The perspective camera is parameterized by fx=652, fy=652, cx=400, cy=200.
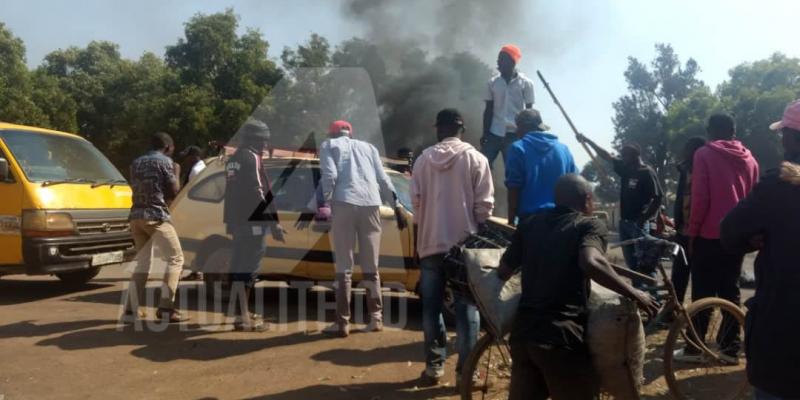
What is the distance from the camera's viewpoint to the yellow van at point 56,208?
6910 millimetres

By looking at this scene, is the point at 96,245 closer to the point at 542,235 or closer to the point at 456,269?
the point at 456,269

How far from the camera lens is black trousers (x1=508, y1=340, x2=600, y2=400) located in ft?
9.29

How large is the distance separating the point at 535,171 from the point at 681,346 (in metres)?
1.46

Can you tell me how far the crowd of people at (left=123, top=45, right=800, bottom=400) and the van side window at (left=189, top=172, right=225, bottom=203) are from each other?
824 mm

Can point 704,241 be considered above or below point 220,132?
below

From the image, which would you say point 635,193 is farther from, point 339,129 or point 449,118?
point 339,129

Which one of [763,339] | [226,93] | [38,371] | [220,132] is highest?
[226,93]

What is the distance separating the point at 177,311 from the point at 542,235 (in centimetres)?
476

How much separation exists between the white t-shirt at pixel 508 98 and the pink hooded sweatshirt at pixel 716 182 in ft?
4.79

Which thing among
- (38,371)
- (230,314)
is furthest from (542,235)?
(230,314)

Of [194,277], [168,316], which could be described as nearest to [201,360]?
[168,316]

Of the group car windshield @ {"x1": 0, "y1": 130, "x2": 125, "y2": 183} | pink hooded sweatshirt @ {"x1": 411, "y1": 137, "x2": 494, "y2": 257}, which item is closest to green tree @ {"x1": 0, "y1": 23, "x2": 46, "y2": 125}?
car windshield @ {"x1": 0, "y1": 130, "x2": 125, "y2": 183}

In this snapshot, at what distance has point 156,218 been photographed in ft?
19.8

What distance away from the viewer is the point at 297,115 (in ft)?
80.8
